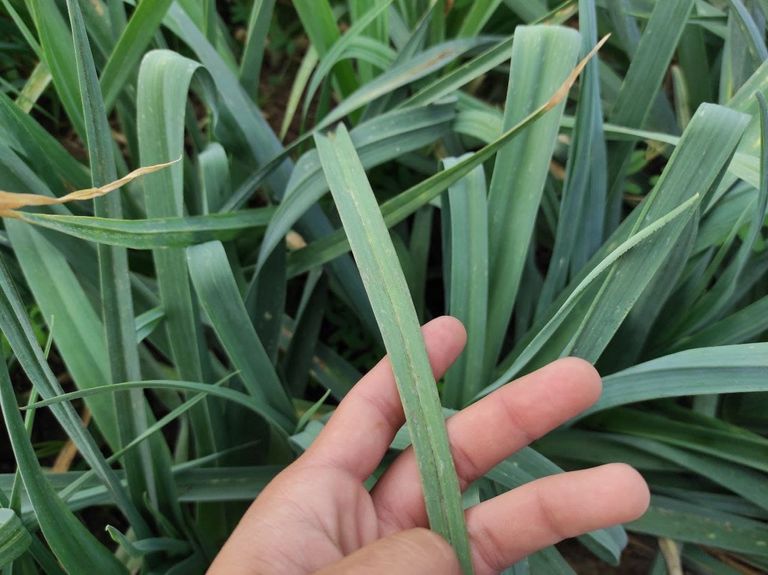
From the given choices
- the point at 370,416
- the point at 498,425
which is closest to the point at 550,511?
the point at 498,425

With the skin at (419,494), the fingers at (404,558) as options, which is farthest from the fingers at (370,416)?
the fingers at (404,558)

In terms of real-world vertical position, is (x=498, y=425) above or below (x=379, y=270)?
below

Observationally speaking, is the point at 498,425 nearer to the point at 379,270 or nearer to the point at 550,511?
the point at 550,511

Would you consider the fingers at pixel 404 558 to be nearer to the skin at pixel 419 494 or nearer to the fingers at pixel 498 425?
the skin at pixel 419 494

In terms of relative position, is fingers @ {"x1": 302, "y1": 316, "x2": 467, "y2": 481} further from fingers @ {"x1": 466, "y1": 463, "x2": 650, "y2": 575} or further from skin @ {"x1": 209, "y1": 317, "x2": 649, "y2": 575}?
fingers @ {"x1": 466, "y1": 463, "x2": 650, "y2": 575}

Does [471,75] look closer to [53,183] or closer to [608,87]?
[608,87]

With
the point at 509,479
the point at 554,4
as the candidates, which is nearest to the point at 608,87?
the point at 554,4

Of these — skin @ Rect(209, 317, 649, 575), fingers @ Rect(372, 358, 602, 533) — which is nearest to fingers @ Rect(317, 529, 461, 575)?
skin @ Rect(209, 317, 649, 575)
